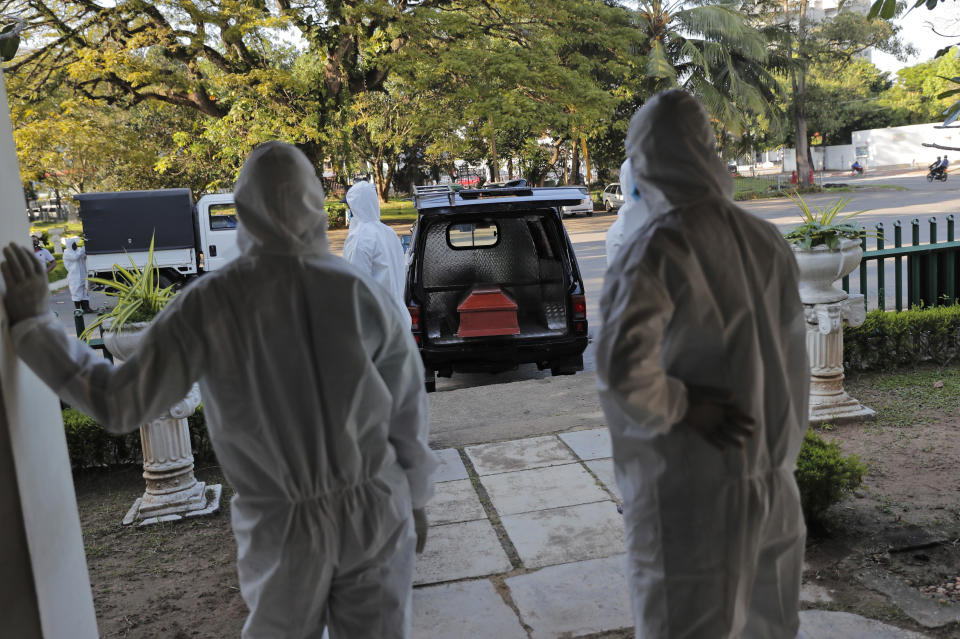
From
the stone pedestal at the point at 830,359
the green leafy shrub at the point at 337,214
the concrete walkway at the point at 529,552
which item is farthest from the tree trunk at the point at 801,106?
the concrete walkway at the point at 529,552

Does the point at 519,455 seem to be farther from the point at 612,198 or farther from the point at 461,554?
the point at 612,198

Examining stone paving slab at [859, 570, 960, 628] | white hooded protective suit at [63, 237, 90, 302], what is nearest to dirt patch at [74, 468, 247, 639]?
stone paving slab at [859, 570, 960, 628]

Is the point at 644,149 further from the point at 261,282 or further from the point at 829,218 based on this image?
the point at 829,218

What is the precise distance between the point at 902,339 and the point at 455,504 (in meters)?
4.12

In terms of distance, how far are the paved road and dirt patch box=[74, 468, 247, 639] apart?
338cm

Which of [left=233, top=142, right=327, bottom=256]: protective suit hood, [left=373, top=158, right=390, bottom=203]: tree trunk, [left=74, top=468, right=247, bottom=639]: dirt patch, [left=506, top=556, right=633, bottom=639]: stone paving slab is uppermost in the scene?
[left=373, top=158, right=390, bottom=203]: tree trunk

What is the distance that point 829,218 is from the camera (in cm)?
536

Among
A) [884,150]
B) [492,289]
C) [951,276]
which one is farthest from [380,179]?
[884,150]

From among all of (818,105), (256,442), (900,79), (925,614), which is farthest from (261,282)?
(900,79)

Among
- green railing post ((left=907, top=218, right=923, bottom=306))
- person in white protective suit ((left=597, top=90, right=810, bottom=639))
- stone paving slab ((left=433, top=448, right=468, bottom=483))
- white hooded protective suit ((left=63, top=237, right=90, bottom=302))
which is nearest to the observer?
person in white protective suit ((left=597, top=90, right=810, bottom=639))

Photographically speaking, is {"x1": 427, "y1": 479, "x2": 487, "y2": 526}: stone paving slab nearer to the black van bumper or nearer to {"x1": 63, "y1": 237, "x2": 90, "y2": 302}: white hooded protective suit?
the black van bumper

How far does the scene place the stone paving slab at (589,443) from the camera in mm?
4844

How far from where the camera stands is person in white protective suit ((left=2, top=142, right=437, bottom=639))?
1.88 metres

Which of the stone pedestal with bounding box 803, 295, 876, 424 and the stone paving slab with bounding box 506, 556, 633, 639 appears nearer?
the stone paving slab with bounding box 506, 556, 633, 639
